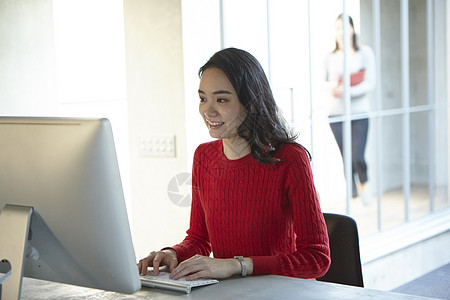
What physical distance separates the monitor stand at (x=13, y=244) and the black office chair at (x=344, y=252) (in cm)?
105

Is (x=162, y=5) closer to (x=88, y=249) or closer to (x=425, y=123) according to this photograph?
(x=88, y=249)

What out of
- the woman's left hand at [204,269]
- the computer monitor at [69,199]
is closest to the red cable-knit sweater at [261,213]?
the woman's left hand at [204,269]

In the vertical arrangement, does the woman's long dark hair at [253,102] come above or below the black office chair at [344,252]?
above

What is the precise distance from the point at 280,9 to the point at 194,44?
1.90 ft

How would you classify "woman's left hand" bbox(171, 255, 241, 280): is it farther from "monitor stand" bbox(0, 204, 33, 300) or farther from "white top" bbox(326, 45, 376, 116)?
"white top" bbox(326, 45, 376, 116)

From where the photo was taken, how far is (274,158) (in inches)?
66.7

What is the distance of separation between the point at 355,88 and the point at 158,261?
8.47ft

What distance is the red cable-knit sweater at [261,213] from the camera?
5.29 ft

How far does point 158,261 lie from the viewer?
5.14 feet

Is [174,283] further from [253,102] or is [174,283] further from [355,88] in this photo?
[355,88]

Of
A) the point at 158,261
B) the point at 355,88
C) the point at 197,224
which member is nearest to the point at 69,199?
the point at 158,261

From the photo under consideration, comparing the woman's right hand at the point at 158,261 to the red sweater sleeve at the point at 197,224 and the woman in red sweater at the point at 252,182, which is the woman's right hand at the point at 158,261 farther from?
the red sweater sleeve at the point at 197,224

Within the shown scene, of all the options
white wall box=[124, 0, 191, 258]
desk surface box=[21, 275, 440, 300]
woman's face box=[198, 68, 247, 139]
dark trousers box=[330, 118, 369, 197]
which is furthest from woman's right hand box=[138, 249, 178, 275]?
dark trousers box=[330, 118, 369, 197]

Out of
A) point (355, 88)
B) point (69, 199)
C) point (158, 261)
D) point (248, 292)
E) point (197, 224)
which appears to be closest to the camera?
point (69, 199)
